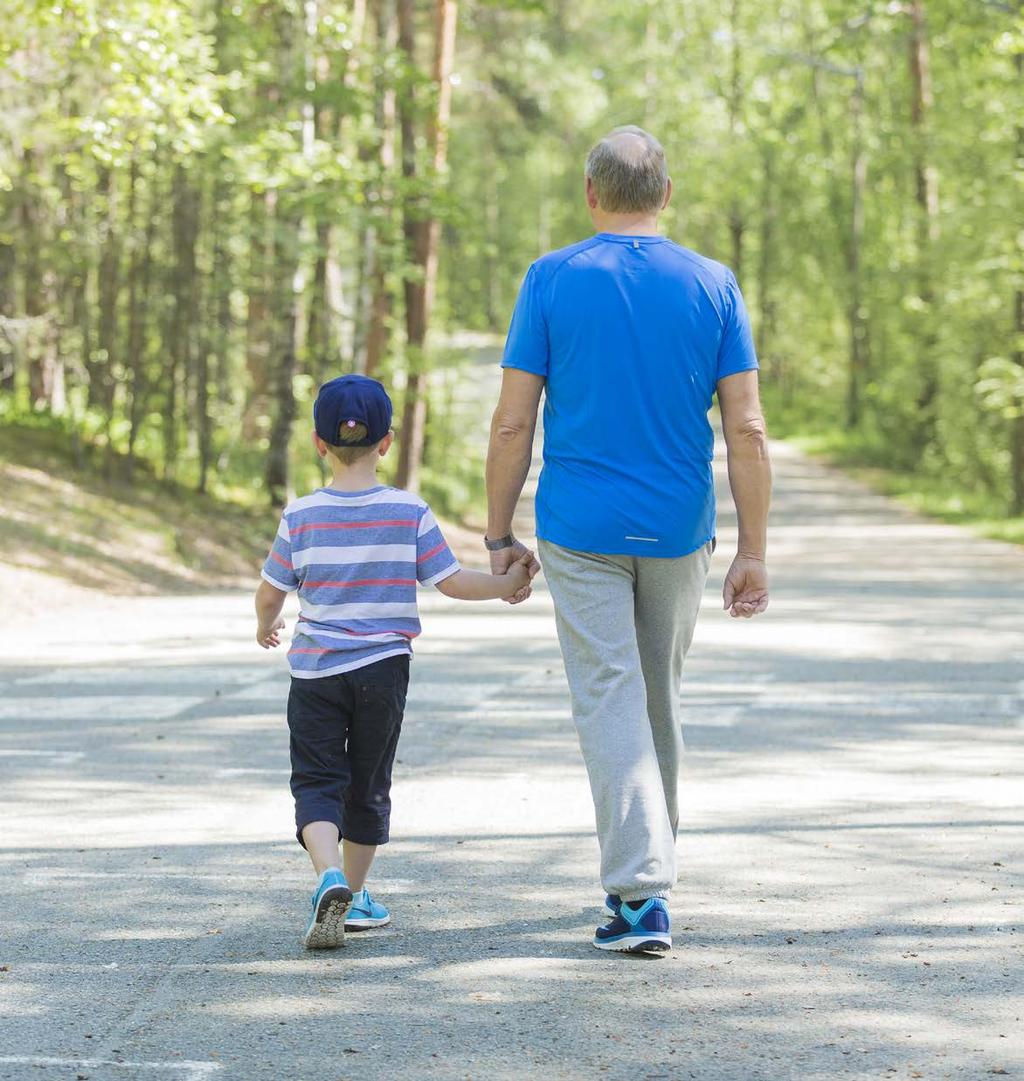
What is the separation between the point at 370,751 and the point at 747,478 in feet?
4.38

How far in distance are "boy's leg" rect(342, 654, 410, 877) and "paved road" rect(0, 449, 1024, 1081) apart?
0.28 m

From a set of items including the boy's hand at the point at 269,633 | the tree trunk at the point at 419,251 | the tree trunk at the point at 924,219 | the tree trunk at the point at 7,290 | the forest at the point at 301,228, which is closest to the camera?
the boy's hand at the point at 269,633

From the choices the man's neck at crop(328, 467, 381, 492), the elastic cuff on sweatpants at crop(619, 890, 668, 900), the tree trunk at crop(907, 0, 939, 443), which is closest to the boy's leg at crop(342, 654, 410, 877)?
the man's neck at crop(328, 467, 381, 492)

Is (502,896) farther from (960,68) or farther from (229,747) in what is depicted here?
(960,68)

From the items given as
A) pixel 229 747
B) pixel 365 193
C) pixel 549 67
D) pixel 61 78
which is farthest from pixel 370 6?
pixel 549 67

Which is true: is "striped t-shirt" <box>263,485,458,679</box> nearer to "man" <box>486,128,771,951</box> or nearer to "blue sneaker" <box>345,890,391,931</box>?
"man" <box>486,128,771,951</box>

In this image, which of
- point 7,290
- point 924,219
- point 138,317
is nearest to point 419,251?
point 138,317

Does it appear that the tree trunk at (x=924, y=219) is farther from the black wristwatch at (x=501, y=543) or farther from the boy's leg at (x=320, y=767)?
the boy's leg at (x=320, y=767)

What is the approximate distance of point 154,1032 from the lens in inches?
181

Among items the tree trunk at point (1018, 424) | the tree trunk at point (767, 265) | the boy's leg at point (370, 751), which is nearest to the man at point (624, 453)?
the boy's leg at point (370, 751)

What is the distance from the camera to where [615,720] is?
5414mm

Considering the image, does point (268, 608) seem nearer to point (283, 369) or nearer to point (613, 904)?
point (613, 904)

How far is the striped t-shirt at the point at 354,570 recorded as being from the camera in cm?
554

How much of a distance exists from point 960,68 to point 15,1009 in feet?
141
